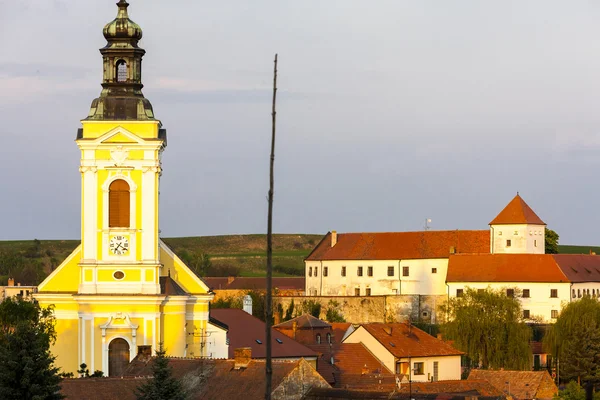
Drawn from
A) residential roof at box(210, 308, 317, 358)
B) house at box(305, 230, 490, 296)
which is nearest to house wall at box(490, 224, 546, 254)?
house at box(305, 230, 490, 296)

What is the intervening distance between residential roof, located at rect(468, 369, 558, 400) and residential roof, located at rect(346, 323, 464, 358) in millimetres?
5527

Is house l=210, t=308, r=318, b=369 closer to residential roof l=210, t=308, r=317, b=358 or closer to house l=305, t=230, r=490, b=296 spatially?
residential roof l=210, t=308, r=317, b=358

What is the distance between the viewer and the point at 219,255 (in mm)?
188250

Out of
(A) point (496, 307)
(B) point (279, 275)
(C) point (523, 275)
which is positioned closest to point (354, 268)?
→ (C) point (523, 275)

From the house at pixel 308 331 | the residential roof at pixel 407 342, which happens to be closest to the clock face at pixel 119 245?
the house at pixel 308 331

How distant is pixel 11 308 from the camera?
55.4m

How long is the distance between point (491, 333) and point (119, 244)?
33.5 meters

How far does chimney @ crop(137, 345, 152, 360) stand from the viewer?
48.7 meters

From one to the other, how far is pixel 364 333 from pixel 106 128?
21058 mm

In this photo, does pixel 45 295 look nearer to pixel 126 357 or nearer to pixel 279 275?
pixel 126 357

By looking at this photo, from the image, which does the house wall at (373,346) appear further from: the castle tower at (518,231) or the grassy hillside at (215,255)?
the grassy hillside at (215,255)

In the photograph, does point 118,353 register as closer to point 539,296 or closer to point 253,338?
point 253,338

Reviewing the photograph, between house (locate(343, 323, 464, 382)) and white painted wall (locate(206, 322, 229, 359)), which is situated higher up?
white painted wall (locate(206, 322, 229, 359))

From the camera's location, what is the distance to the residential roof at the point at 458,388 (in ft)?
161
